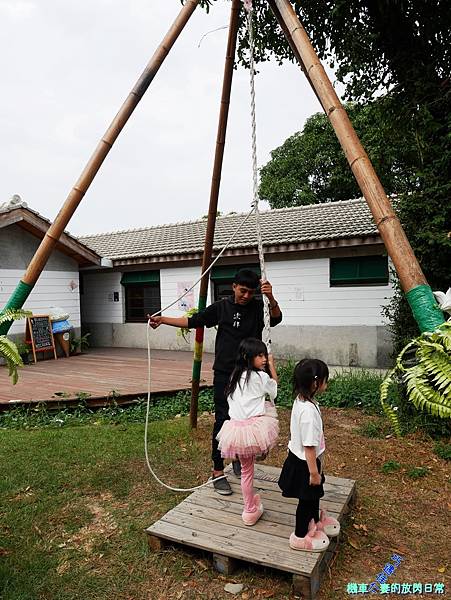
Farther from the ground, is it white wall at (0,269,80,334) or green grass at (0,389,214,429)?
white wall at (0,269,80,334)

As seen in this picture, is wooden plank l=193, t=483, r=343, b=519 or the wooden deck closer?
wooden plank l=193, t=483, r=343, b=519

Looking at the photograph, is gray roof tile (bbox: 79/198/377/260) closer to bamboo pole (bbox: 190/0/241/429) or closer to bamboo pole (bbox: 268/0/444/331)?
bamboo pole (bbox: 190/0/241/429)

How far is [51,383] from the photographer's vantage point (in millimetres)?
7629

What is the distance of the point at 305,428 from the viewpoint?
244 cm

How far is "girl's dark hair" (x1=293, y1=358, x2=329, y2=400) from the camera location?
2492 millimetres

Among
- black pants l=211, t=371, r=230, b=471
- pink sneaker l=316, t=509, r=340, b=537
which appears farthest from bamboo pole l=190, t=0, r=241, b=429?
pink sneaker l=316, t=509, r=340, b=537

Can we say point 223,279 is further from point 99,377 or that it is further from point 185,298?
point 99,377

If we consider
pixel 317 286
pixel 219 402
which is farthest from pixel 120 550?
pixel 317 286

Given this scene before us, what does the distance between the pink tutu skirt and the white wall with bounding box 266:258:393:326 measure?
285 inches

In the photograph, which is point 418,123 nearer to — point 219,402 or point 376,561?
point 219,402

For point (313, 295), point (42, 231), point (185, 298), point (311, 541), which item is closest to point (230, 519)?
point (311, 541)

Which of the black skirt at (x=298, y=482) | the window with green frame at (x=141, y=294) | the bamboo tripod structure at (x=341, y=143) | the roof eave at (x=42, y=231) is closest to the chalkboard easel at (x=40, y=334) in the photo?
the roof eave at (x=42, y=231)

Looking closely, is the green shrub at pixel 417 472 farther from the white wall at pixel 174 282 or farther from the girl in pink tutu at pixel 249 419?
the white wall at pixel 174 282

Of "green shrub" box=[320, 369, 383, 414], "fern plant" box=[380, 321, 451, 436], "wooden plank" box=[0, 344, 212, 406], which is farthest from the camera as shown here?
"wooden plank" box=[0, 344, 212, 406]
